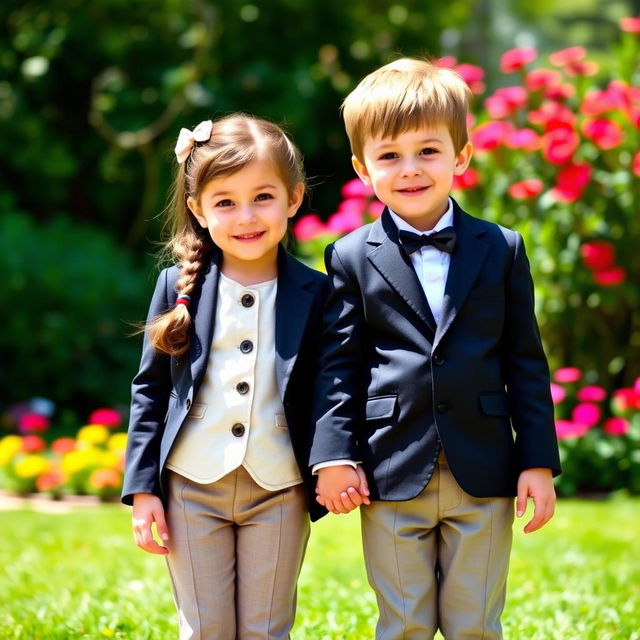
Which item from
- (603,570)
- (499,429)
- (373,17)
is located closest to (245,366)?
(499,429)

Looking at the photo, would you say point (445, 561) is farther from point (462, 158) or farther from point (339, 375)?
point (462, 158)

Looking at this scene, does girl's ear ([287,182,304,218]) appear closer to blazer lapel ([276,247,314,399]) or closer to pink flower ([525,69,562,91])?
blazer lapel ([276,247,314,399])

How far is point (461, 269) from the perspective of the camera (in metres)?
2.49

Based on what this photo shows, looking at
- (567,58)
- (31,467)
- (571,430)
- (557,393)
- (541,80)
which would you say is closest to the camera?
(557,393)

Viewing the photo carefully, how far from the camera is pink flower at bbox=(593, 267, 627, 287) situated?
5746 millimetres

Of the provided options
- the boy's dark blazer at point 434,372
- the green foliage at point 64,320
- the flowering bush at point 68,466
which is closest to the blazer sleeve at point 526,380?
the boy's dark blazer at point 434,372

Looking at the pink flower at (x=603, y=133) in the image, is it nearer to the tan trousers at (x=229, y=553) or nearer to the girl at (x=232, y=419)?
the girl at (x=232, y=419)

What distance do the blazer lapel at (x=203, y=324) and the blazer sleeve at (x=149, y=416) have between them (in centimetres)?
9

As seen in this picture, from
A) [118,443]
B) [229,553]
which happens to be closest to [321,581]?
[229,553]

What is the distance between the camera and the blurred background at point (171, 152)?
→ 6.11 metres

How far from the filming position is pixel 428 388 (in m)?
2.45

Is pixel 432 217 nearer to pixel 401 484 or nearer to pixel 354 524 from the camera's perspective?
pixel 401 484

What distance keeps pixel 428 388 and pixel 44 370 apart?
5950 mm

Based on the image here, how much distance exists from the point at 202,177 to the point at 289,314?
39 centimetres
